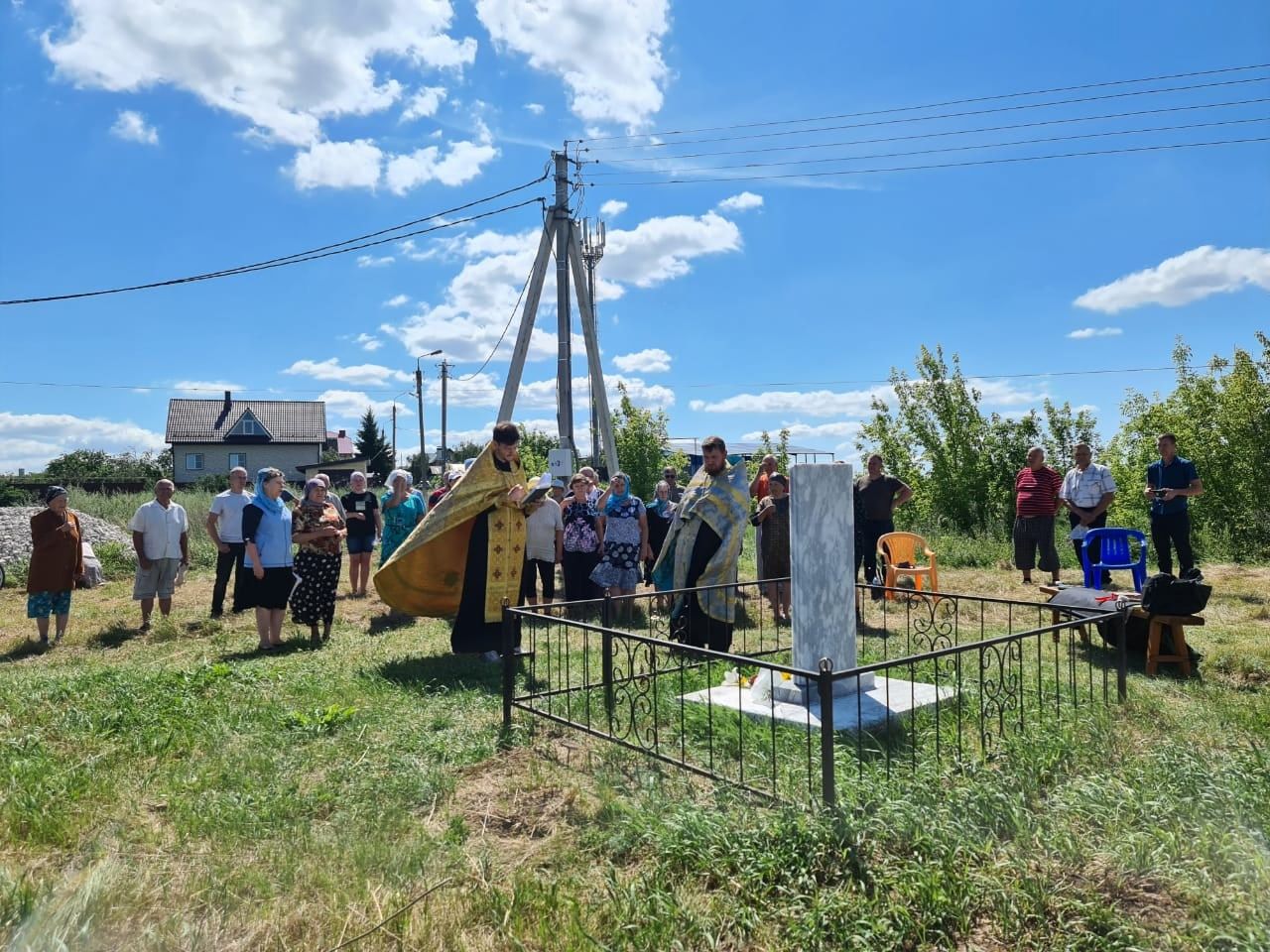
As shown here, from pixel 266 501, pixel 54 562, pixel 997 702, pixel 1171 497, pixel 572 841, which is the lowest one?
pixel 572 841

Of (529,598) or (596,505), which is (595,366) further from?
(529,598)

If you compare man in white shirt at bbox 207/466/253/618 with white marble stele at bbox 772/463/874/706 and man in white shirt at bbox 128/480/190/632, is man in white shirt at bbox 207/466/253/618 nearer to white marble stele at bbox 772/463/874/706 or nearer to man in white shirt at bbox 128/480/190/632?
man in white shirt at bbox 128/480/190/632

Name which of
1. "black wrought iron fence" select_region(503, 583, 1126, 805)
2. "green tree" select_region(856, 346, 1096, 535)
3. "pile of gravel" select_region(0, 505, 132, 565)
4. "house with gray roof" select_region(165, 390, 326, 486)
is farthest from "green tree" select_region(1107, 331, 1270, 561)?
"house with gray roof" select_region(165, 390, 326, 486)

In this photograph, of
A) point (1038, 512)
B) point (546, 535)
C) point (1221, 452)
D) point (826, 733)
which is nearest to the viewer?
point (826, 733)

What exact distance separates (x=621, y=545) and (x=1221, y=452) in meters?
11.0

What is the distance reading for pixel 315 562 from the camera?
27.5 ft

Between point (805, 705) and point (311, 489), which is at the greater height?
point (311, 489)

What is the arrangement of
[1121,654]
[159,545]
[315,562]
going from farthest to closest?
[159,545] < [315,562] < [1121,654]

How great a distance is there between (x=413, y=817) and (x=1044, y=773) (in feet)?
9.14

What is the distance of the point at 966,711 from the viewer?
17.1 feet

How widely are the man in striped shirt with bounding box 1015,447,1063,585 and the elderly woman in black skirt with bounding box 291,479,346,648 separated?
763 centimetres

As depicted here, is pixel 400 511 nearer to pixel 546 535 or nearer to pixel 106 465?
pixel 546 535

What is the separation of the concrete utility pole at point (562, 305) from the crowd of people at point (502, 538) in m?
5.06

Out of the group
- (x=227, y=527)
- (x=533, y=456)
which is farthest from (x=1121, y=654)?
(x=533, y=456)
